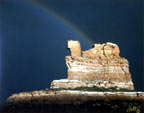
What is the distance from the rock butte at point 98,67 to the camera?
149 ft

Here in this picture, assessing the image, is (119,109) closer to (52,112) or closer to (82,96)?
(82,96)

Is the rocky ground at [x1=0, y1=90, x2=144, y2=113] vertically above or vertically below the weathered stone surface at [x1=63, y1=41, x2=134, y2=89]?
below

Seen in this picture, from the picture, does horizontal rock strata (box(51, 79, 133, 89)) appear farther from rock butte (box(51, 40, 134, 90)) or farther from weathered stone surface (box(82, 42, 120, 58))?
weathered stone surface (box(82, 42, 120, 58))

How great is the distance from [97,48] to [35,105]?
22.7 metres

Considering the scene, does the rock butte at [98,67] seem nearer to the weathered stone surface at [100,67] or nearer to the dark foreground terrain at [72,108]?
the weathered stone surface at [100,67]

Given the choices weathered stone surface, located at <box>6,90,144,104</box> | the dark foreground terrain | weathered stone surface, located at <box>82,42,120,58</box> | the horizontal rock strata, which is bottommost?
the dark foreground terrain

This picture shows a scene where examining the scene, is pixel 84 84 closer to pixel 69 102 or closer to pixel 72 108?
pixel 69 102

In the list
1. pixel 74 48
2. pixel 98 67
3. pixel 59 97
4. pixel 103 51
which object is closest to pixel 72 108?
pixel 59 97

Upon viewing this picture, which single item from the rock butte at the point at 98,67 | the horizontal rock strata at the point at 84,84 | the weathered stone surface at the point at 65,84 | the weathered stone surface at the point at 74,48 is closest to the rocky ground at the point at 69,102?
the weathered stone surface at the point at 65,84

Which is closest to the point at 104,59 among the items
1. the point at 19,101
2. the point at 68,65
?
the point at 68,65

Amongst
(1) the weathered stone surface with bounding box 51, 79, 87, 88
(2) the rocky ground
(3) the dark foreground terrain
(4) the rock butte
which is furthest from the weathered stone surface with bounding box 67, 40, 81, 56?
(3) the dark foreground terrain

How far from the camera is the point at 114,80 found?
47688 millimetres

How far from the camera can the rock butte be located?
45.5 m

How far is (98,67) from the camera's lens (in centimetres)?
4803
